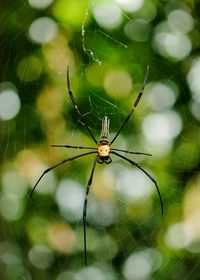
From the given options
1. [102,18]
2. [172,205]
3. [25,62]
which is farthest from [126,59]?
[172,205]

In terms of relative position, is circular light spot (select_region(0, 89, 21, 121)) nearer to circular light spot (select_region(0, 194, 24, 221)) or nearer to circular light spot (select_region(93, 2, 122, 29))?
circular light spot (select_region(0, 194, 24, 221))

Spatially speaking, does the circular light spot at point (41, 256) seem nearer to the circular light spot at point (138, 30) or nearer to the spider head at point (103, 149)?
the spider head at point (103, 149)

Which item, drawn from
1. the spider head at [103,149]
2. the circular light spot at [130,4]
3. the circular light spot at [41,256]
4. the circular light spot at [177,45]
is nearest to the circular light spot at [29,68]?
the circular light spot at [130,4]

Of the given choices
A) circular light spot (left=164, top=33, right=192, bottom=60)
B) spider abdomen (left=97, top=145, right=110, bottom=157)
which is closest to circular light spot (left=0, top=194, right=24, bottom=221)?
spider abdomen (left=97, top=145, right=110, bottom=157)

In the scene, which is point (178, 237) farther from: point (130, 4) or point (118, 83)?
point (130, 4)

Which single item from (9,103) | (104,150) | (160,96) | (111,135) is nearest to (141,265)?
(111,135)
